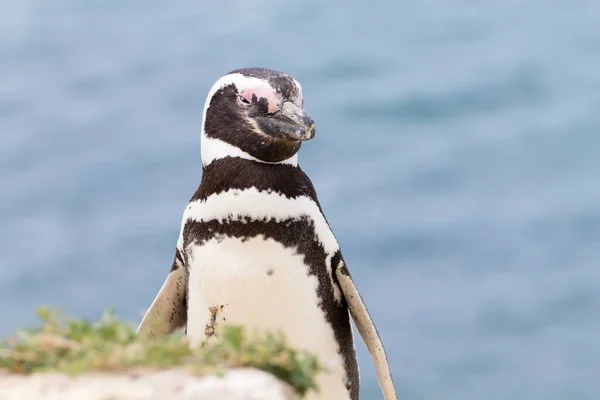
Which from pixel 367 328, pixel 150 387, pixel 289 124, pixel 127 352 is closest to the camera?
pixel 150 387

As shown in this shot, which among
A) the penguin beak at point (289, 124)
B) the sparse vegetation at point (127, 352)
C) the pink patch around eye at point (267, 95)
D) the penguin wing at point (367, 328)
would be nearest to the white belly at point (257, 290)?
the penguin wing at point (367, 328)

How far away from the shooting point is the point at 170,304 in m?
4.70

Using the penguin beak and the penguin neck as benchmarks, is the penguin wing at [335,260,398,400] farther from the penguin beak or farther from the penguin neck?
the penguin beak

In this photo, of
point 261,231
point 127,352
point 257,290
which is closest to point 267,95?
point 261,231

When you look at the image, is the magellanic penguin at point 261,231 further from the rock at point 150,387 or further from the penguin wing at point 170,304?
the rock at point 150,387

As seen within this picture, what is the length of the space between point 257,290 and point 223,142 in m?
0.69

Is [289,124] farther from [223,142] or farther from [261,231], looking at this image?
[261,231]

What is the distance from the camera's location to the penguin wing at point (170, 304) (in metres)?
4.68

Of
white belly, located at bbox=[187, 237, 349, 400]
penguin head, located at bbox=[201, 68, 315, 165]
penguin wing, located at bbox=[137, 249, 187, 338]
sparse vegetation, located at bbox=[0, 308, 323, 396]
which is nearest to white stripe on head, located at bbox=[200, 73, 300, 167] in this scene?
penguin head, located at bbox=[201, 68, 315, 165]

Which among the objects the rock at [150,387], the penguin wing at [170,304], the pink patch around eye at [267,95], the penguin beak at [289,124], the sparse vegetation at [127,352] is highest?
the pink patch around eye at [267,95]

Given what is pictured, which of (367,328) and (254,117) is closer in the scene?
(254,117)

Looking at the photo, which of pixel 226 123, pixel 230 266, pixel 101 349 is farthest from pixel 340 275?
pixel 101 349

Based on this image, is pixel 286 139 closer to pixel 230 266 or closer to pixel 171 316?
pixel 230 266

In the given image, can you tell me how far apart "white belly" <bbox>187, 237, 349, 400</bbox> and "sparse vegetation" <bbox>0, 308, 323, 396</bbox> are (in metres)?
1.87
